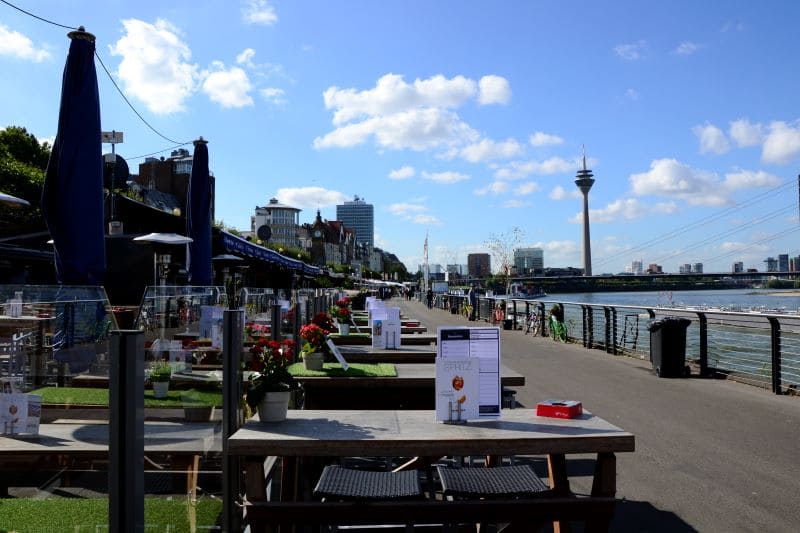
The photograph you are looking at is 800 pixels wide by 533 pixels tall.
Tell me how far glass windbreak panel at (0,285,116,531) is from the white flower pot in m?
0.25

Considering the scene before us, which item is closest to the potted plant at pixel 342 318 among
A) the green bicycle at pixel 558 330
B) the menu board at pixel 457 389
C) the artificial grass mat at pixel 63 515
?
the menu board at pixel 457 389

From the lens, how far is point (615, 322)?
16.1m

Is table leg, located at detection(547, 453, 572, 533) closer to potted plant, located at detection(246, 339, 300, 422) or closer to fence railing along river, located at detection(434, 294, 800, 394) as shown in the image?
potted plant, located at detection(246, 339, 300, 422)

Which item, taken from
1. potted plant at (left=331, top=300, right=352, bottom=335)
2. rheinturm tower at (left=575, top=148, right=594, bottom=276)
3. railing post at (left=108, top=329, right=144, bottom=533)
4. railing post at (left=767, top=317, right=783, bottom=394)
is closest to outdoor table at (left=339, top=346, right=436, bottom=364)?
potted plant at (left=331, top=300, right=352, bottom=335)

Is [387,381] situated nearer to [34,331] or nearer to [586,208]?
[34,331]

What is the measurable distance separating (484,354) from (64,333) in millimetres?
3210

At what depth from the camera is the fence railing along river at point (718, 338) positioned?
32.6 feet

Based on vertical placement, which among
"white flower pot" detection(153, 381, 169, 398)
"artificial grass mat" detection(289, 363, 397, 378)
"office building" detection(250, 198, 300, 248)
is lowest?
"artificial grass mat" detection(289, 363, 397, 378)

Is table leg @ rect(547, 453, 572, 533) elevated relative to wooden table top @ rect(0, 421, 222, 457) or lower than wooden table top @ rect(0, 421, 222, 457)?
lower

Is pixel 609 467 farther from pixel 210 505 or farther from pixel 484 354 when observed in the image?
pixel 210 505

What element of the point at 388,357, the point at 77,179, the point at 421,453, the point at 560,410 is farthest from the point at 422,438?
the point at 77,179

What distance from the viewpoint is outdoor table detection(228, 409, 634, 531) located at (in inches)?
117

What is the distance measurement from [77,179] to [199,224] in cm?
581

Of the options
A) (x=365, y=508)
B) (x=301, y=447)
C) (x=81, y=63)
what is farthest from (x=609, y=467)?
(x=81, y=63)
